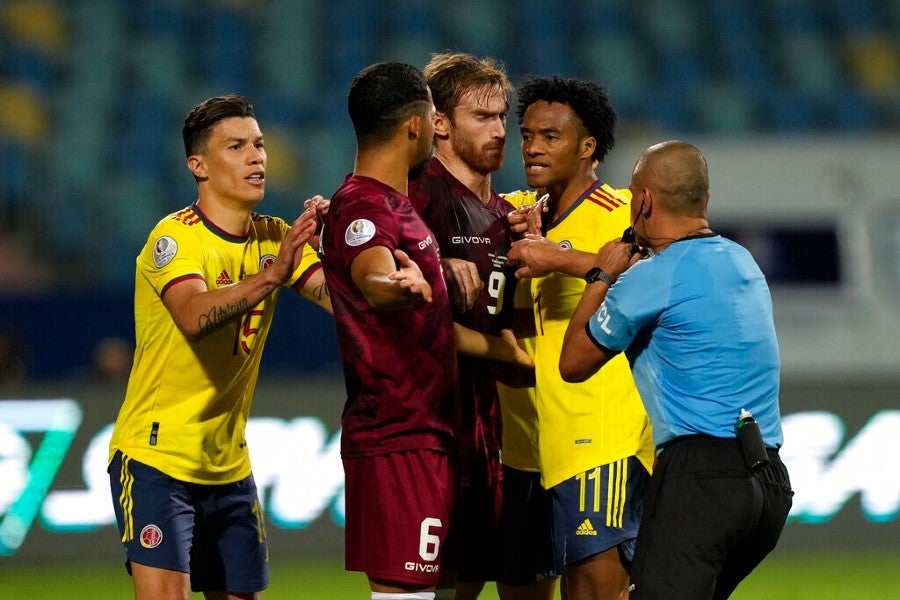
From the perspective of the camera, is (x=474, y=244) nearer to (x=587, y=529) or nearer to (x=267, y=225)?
(x=267, y=225)

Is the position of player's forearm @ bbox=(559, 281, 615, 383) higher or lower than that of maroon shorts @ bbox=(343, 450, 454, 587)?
higher

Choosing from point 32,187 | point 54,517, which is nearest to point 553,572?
point 54,517

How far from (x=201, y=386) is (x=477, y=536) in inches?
50.9

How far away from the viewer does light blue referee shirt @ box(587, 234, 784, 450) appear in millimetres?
4559

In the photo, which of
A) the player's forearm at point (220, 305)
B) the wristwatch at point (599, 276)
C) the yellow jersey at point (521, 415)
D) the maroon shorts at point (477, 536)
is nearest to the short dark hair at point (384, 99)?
the player's forearm at point (220, 305)

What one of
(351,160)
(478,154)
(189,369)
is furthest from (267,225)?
(351,160)

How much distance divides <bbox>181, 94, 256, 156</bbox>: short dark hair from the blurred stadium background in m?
4.47

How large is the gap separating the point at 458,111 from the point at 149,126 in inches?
402

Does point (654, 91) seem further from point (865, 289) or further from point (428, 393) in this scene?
point (428, 393)

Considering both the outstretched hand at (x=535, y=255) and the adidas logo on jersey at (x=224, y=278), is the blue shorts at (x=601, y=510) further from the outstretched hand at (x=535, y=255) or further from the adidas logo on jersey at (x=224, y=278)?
the adidas logo on jersey at (x=224, y=278)

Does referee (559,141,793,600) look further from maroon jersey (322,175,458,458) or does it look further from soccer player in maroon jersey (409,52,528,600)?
soccer player in maroon jersey (409,52,528,600)

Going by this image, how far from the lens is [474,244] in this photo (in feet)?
17.8

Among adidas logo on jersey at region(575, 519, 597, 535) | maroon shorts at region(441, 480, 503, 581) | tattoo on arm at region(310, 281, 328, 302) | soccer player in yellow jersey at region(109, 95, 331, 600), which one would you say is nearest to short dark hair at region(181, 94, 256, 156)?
soccer player in yellow jersey at region(109, 95, 331, 600)

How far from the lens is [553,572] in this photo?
556 centimetres
